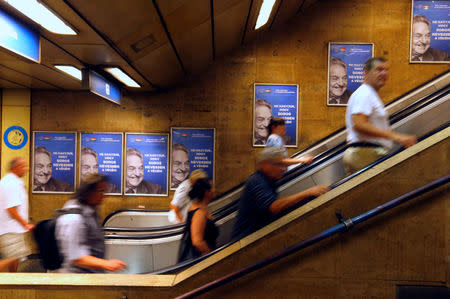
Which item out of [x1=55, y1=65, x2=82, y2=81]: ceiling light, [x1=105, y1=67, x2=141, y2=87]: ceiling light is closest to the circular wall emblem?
[x1=55, y1=65, x2=82, y2=81]: ceiling light

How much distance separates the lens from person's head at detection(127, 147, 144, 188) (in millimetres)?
5355

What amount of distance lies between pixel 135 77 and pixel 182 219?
2401 millimetres

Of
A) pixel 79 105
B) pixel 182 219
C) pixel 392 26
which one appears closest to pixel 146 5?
pixel 182 219

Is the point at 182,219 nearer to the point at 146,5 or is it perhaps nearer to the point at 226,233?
the point at 226,233

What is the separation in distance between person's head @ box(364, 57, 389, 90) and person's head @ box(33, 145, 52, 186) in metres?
5.75

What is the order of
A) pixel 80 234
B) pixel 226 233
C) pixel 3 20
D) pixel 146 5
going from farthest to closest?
pixel 226 233 → pixel 146 5 → pixel 3 20 → pixel 80 234

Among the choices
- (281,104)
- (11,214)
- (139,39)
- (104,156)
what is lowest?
(11,214)

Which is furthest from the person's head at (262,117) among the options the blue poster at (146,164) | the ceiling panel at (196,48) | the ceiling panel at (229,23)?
the blue poster at (146,164)

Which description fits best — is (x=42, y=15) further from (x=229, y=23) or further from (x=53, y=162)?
(x=53, y=162)

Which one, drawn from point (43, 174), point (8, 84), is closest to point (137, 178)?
point (43, 174)

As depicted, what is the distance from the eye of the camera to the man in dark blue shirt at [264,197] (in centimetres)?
188

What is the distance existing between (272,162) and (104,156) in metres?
4.41

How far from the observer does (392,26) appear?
5.16m

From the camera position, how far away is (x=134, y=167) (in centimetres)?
536
